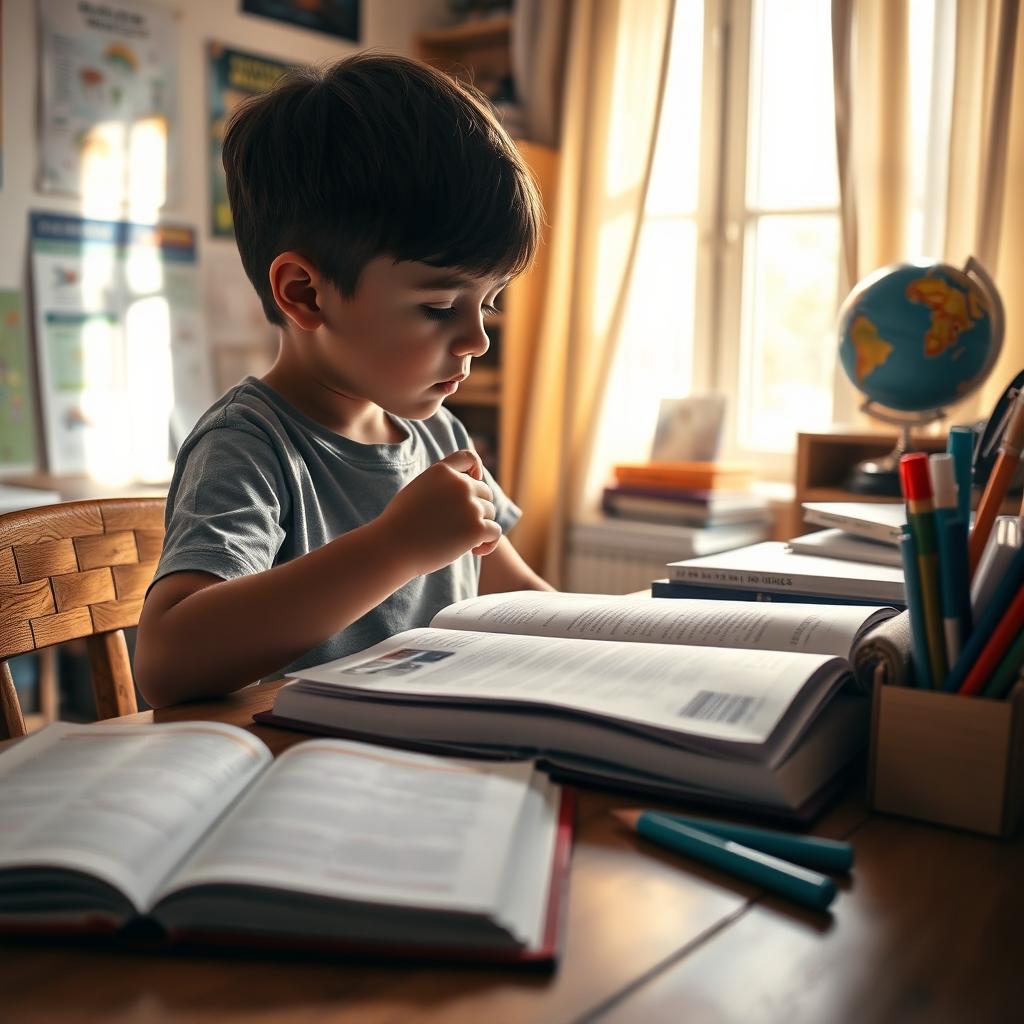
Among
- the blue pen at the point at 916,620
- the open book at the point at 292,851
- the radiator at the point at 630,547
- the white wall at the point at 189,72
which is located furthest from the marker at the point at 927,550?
the white wall at the point at 189,72

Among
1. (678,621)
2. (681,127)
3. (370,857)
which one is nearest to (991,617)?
(678,621)

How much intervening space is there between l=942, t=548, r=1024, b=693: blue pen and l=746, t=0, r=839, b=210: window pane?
232cm

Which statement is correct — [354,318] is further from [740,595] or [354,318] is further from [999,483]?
[999,483]

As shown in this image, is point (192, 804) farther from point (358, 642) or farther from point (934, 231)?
point (934, 231)

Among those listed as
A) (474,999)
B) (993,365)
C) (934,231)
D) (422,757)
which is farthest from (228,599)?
(934,231)

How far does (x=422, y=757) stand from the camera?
55cm

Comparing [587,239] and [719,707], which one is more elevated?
[587,239]

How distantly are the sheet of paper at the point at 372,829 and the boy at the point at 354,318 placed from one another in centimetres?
28

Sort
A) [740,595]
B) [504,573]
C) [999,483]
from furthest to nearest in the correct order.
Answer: [504,573] < [740,595] < [999,483]

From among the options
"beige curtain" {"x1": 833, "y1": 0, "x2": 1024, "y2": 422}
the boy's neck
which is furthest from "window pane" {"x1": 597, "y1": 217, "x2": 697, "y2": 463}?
the boy's neck

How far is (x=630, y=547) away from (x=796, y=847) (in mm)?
2158

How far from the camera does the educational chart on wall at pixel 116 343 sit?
7.84 feet

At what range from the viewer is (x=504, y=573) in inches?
50.0

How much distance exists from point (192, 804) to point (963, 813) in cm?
38
